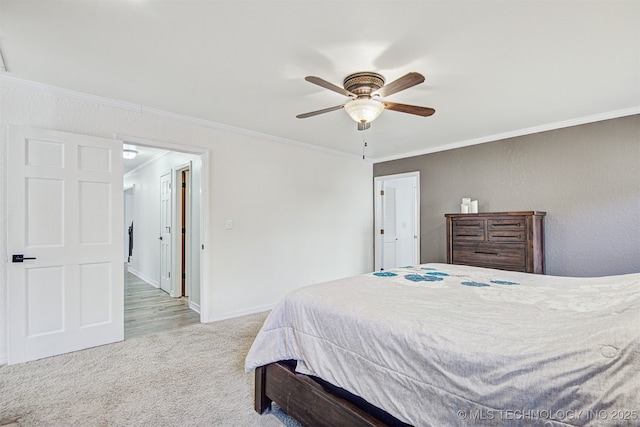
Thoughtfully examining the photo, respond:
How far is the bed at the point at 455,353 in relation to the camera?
35.3 inches

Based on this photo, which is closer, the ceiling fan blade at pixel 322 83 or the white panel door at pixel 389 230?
the ceiling fan blade at pixel 322 83

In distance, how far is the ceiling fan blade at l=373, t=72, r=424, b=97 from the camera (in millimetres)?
1954

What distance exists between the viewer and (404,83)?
2.08 meters

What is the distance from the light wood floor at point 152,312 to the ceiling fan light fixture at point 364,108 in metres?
2.99

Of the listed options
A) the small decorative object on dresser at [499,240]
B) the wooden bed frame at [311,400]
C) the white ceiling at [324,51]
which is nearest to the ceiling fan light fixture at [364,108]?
the white ceiling at [324,51]

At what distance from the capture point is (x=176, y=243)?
486cm

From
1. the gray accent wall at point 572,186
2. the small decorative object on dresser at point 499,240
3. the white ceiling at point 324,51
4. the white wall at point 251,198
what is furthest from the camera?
the small decorative object on dresser at point 499,240

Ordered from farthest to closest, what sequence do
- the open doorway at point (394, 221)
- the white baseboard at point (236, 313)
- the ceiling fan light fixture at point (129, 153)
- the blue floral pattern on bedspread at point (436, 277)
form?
the open doorway at point (394, 221) < the ceiling fan light fixture at point (129, 153) < the white baseboard at point (236, 313) < the blue floral pattern on bedspread at point (436, 277)

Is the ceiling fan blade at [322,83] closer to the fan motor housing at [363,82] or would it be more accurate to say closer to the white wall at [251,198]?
the fan motor housing at [363,82]

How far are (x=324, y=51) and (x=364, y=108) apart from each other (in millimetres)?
511

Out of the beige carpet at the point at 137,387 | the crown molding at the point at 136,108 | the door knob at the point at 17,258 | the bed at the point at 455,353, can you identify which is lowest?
the beige carpet at the point at 137,387

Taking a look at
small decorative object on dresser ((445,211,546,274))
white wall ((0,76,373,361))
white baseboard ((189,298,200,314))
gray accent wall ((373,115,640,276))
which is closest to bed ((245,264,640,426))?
small decorative object on dresser ((445,211,546,274))

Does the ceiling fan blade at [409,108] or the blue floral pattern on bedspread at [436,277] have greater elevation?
the ceiling fan blade at [409,108]

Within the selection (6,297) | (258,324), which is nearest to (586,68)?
(258,324)
